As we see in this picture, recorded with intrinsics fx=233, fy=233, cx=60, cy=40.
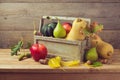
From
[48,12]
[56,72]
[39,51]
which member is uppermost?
[48,12]

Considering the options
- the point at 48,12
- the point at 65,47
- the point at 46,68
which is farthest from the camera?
the point at 48,12

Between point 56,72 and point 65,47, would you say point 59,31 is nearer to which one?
point 65,47

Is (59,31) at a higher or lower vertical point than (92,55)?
higher

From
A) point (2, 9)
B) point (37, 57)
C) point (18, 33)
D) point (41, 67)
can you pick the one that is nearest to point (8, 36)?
point (18, 33)

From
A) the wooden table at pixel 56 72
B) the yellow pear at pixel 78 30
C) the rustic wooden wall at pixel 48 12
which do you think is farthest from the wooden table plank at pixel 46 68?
the rustic wooden wall at pixel 48 12

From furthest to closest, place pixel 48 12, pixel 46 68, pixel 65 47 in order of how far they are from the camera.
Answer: pixel 48 12 < pixel 65 47 < pixel 46 68

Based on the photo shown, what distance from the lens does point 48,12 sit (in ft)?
5.61

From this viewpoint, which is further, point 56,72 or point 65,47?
point 65,47

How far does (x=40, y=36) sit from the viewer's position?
4.64ft

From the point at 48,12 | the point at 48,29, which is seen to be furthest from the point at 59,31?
the point at 48,12

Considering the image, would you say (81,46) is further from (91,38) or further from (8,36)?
(8,36)

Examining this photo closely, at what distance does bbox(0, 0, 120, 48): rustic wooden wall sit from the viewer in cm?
169

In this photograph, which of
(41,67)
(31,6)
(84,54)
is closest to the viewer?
(41,67)

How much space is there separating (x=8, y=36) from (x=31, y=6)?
0.28 meters
